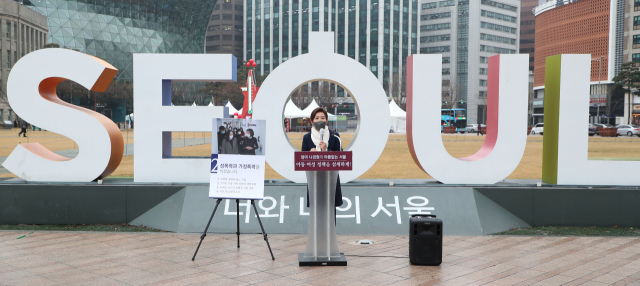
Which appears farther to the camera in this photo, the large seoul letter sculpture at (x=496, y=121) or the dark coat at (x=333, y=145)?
the large seoul letter sculpture at (x=496, y=121)

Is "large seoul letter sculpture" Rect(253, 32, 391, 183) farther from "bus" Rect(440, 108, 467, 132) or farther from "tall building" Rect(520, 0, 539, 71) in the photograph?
"tall building" Rect(520, 0, 539, 71)

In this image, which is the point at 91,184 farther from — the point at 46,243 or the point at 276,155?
the point at 276,155

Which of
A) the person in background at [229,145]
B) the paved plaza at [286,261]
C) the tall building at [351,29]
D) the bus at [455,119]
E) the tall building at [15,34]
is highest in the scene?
the tall building at [351,29]

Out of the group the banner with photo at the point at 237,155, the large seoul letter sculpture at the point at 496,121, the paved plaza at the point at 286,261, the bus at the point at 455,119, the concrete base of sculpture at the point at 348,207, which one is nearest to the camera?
the paved plaza at the point at 286,261

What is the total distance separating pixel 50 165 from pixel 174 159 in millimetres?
2049

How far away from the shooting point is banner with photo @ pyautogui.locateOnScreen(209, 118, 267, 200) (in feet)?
19.5

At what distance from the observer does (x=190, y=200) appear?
7.54 metres

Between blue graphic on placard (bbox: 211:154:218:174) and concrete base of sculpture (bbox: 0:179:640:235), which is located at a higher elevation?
blue graphic on placard (bbox: 211:154:218:174)

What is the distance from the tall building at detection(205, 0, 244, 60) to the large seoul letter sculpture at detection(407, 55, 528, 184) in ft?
317

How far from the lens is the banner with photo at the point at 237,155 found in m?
5.96

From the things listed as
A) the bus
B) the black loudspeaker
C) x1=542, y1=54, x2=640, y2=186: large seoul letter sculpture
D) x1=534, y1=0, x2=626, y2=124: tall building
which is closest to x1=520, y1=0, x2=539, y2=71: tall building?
x1=534, y1=0, x2=626, y2=124: tall building

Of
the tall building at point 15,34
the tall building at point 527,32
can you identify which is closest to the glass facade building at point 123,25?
the tall building at point 15,34

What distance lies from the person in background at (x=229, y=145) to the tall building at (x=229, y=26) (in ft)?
322

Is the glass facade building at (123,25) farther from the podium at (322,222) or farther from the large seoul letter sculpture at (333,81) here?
the podium at (322,222)
